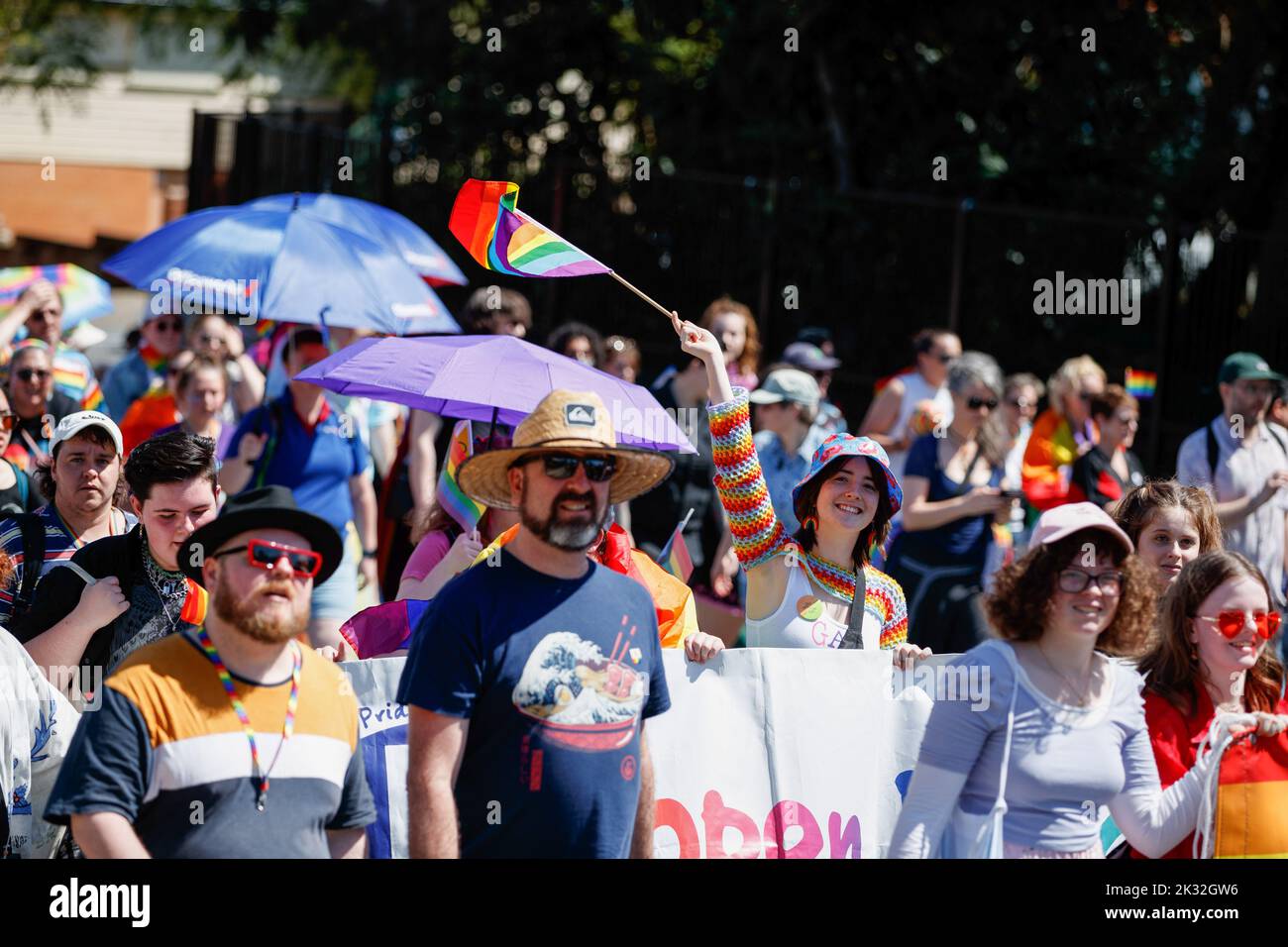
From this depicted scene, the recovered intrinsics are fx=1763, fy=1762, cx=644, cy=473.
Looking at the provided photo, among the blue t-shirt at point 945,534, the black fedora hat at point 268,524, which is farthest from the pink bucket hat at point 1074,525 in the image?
the blue t-shirt at point 945,534

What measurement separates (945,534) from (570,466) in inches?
182

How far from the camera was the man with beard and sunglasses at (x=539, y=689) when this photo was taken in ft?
13.5

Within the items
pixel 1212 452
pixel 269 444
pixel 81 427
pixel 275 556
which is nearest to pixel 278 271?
pixel 269 444

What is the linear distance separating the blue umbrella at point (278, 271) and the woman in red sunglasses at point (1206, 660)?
464cm

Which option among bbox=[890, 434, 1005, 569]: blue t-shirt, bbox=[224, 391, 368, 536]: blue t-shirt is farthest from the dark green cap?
bbox=[224, 391, 368, 536]: blue t-shirt

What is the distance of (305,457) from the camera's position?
8219 mm

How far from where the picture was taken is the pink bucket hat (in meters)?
4.62

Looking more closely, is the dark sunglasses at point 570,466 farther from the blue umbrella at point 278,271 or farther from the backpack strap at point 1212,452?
the backpack strap at point 1212,452

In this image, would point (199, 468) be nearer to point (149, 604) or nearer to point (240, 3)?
point (149, 604)

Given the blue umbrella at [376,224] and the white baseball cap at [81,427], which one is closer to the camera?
the white baseball cap at [81,427]

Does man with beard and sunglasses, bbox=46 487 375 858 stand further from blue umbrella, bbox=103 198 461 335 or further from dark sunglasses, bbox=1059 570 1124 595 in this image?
blue umbrella, bbox=103 198 461 335

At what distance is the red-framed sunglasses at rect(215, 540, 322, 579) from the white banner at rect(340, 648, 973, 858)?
1.70 meters

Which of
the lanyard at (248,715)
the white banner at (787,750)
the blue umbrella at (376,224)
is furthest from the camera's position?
the blue umbrella at (376,224)

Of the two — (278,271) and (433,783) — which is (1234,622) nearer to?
(433,783)
